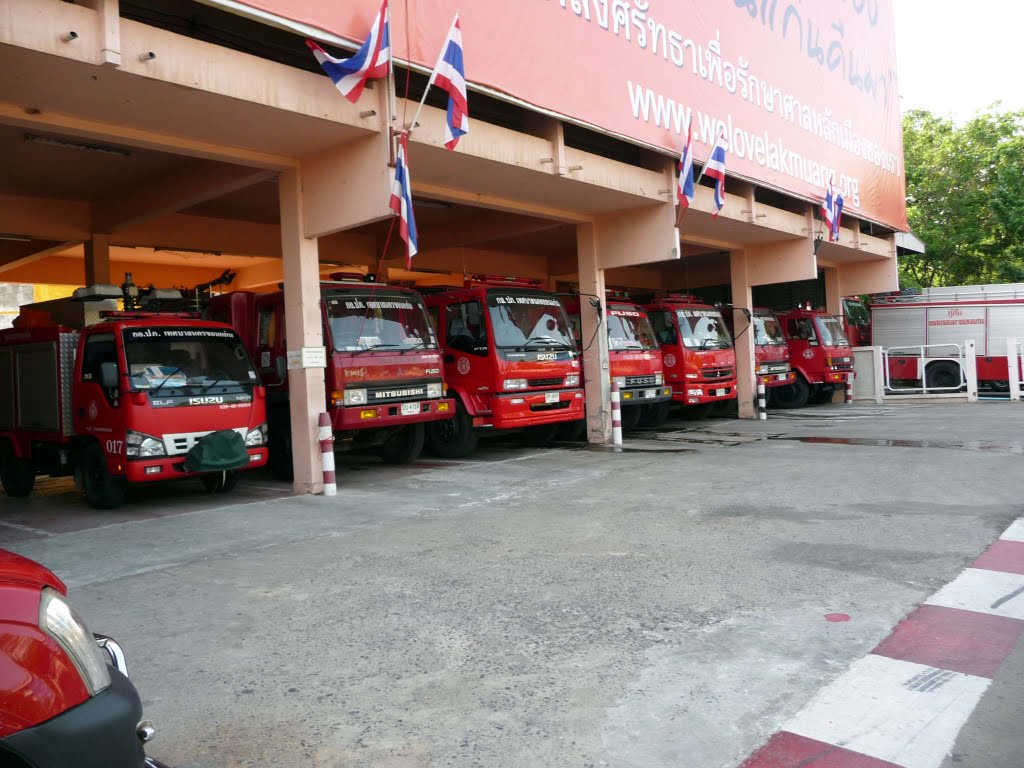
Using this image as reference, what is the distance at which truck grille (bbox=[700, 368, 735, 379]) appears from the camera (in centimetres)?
1599

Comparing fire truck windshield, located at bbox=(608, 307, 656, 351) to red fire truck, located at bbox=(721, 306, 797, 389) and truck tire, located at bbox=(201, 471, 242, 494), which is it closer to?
red fire truck, located at bbox=(721, 306, 797, 389)

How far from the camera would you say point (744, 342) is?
1791cm

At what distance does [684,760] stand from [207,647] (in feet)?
8.61

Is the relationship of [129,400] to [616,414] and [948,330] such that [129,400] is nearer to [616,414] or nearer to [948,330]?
[616,414]

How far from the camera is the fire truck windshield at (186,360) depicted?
342 inches

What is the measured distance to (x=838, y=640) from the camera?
13.4 ft

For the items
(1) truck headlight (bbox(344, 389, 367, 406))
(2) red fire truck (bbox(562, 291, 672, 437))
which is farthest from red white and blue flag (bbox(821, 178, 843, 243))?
(1) truck headlight (bbox(344, 389, 367, 406))

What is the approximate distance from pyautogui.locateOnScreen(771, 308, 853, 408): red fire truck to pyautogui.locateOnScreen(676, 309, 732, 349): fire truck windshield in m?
4.07

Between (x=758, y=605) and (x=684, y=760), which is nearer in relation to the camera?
(x=684, y=760)

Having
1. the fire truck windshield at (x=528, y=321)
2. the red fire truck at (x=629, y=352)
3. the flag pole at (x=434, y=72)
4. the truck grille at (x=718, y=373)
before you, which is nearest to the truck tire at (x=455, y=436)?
the fire truck windshield at (x=528, y=321)

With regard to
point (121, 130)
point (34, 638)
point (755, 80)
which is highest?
point (755, 80)

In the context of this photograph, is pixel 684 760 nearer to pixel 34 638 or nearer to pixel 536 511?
pixel 34 638

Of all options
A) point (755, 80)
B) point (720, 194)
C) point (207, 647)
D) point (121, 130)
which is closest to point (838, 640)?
point (207, 647)

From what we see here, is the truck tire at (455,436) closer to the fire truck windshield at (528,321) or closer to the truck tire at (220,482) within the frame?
the fire truck windshield at (528,321)
